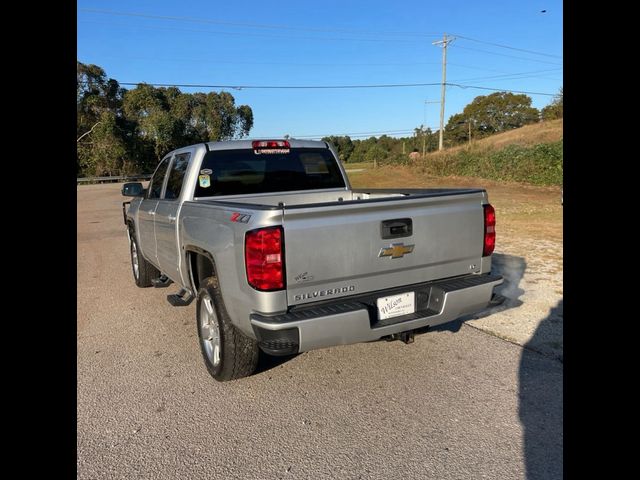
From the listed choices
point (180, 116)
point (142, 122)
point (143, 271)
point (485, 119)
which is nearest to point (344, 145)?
point (485, 119)

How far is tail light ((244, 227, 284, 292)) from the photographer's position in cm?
283

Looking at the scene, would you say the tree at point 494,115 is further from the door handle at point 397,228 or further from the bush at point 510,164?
the door handle at point 397,228

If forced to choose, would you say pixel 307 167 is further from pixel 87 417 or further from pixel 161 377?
pixel 87 417

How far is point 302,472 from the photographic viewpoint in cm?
255

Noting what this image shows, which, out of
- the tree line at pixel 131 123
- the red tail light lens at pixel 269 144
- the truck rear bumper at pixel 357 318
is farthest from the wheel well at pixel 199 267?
the tree line at pixel 131 123

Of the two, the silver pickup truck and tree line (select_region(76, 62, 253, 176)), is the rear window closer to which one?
the silver pickup truck

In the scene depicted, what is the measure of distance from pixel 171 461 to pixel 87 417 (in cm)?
91

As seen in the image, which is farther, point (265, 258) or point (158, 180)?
point (158, 180)

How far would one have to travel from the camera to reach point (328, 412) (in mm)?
3174

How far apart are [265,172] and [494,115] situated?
8290 centimetres

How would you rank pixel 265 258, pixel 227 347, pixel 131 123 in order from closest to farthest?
pixel 265 258
pixel 227 347
pixel 131 123

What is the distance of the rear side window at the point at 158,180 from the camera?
215 inches

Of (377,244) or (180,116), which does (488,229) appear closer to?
(377,244)

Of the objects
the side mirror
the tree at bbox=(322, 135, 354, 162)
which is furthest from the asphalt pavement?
the tree at bbox=(322, 135, 354, 162)
